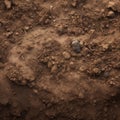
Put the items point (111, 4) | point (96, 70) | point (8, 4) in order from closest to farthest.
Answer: point (96, 70)
point (111, 4)
point (8, 4)

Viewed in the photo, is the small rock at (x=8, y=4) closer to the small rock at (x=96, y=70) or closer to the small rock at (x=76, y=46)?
the small rock at (x=76, y=46)

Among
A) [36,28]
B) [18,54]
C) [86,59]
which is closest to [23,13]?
[36,28]

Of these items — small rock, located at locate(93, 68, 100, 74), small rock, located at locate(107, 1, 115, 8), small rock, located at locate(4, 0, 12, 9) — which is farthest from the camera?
small rock, located at locate(4, 0, 12, 9)

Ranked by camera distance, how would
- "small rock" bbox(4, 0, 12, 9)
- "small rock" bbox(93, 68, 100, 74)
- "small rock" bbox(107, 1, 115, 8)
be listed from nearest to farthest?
1. "small rock" bbox(93, 68, 100, 74)
2. "small rock" bbox(107, 1, 115, 8)
3. "small rock" bbox(4, 0, 12, 9)

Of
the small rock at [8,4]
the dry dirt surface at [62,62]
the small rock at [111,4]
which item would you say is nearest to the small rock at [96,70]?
the dry dirt surface at [62,62]

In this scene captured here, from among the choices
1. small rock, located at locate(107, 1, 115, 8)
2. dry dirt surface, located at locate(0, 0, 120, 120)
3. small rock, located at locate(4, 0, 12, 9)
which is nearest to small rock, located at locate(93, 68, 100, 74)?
dry dirt surface, located at locate(0, 0, 120, 120)

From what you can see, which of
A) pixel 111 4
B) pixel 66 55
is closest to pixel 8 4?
pixel 66 55

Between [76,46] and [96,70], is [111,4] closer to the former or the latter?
[76,46]

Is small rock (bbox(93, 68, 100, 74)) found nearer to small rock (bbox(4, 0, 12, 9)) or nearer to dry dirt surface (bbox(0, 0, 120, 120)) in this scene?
dry dirt surface (bbox(0, 0, 120, 120))

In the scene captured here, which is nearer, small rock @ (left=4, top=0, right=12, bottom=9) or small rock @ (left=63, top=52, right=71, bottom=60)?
small rock @ (left=63, top=52, right=71, bottom=60)
